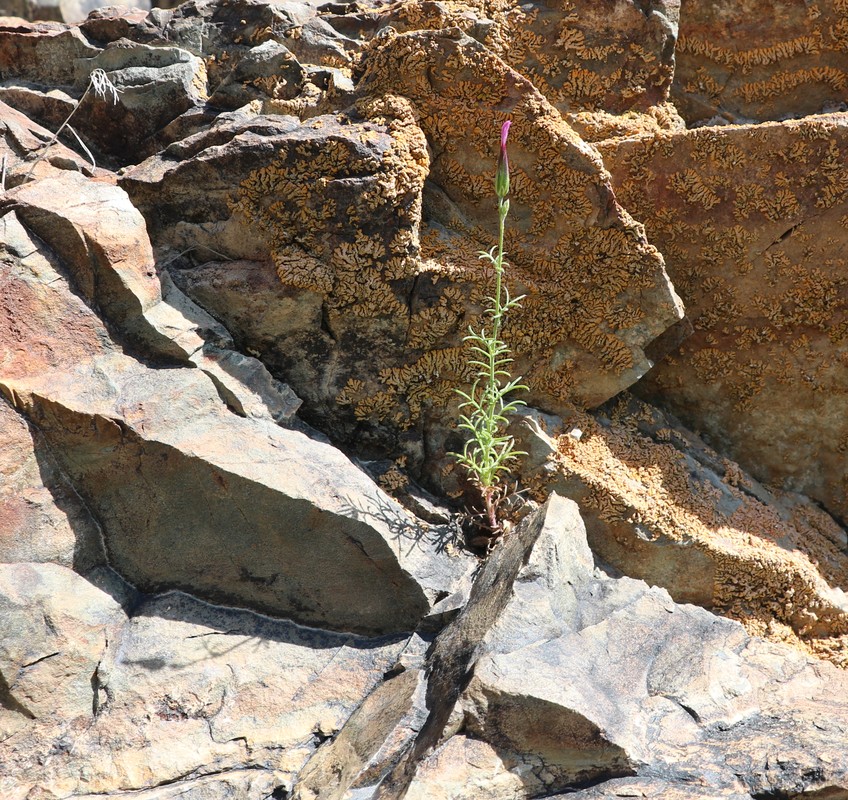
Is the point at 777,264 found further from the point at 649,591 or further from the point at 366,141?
the point at 366,141

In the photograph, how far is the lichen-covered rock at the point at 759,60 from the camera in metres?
4.78

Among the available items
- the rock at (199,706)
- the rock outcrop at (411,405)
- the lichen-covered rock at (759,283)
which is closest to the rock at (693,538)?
the rock outcrop at (411,405)

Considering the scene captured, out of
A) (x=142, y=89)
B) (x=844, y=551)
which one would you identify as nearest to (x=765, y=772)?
(x=844, y=551)

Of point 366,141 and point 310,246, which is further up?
point 366,141

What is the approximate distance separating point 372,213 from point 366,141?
0.37 metres

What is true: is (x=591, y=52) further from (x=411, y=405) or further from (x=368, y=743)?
(x=368, y=743)

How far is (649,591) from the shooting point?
3.43m

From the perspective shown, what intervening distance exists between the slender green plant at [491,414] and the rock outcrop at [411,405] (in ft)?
0.38

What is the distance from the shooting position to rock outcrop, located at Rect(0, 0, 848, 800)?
9.43 feet

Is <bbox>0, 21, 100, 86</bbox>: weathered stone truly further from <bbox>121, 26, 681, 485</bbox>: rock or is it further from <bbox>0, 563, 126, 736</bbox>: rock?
<bbox>0, 563, 126, 736</bbox>: rock

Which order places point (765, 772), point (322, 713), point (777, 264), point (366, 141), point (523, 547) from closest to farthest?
point (765, 772)
point (322, 713)
point (523, 547)
point (366, 141)
point (777, 264)

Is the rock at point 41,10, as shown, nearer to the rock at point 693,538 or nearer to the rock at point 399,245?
the rock at point 399,245

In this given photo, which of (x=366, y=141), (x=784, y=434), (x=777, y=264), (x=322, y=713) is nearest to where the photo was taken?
(x=322, y=713)

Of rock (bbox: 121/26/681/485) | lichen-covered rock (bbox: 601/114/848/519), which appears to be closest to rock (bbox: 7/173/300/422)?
rock (bbox: 121/26/681/485)
